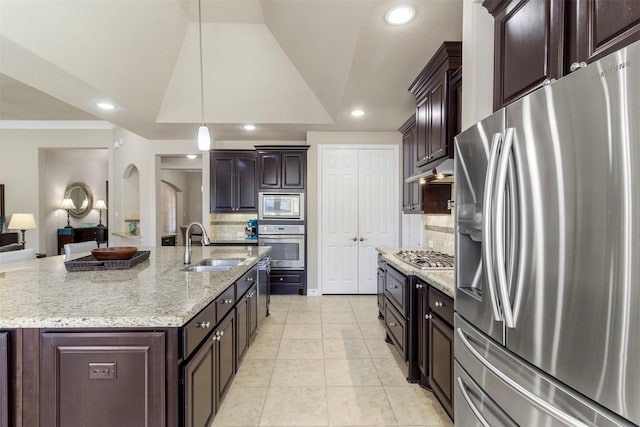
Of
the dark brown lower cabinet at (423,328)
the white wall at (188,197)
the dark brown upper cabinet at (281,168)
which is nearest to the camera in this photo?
the dark brown lower cabinet at (423,328)

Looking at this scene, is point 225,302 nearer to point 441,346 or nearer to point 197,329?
point 197,329

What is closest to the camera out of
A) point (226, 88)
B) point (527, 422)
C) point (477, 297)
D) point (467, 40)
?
point (527, 422)

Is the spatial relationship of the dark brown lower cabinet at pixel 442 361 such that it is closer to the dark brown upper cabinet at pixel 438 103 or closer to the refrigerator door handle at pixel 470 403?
the refrigerator door handle at pixel 470 403

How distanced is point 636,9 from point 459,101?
1.41 meters

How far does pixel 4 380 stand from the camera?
1218mm

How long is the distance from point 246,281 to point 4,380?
150cm

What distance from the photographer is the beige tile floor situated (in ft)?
6.51

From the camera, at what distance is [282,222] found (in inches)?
192

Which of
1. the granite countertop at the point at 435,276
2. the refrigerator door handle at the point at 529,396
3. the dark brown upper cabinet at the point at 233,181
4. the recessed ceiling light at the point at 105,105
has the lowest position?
the refrigerator door handle at the point at 529,396

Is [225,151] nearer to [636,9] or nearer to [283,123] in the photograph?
[283,123]

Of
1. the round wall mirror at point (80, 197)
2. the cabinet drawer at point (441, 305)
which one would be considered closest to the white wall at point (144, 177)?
the round wall mirror at point (80, 197)

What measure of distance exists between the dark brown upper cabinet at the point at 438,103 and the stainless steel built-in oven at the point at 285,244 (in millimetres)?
2534

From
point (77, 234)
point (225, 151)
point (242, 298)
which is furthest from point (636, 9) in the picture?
point (77, 234)

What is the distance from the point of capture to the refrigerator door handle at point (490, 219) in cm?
104
